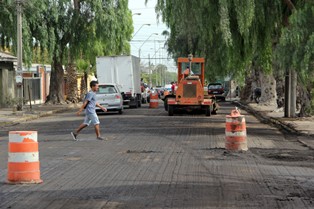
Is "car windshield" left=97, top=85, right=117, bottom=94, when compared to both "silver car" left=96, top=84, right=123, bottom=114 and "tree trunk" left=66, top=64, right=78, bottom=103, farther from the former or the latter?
"tree trunk" left=66, top=64, right=78, bottom=103

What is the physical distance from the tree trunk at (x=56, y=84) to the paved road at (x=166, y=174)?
25.1 m

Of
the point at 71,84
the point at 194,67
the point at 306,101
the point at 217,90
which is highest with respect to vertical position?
the point at 194,67

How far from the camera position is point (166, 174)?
10.4m

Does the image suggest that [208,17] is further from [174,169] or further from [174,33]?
[174,169]

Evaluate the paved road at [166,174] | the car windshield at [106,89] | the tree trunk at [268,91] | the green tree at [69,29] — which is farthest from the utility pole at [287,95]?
the green tree at [69,29]

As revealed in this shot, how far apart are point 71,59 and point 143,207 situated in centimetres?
3469

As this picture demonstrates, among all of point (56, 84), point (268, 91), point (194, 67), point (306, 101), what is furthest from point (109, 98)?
point (56, 84)

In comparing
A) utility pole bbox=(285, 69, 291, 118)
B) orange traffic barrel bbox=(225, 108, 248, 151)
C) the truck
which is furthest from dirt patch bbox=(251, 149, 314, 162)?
the truck

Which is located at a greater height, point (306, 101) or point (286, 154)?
point (306, 101)

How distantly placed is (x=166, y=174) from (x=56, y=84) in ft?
112

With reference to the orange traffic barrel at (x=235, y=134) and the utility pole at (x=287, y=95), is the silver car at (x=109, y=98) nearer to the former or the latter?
the utility pole at (x=287, y=95)

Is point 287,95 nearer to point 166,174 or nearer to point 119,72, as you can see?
point 119,72

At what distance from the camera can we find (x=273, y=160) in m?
12.6

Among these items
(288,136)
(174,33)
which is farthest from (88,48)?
(288,136)
